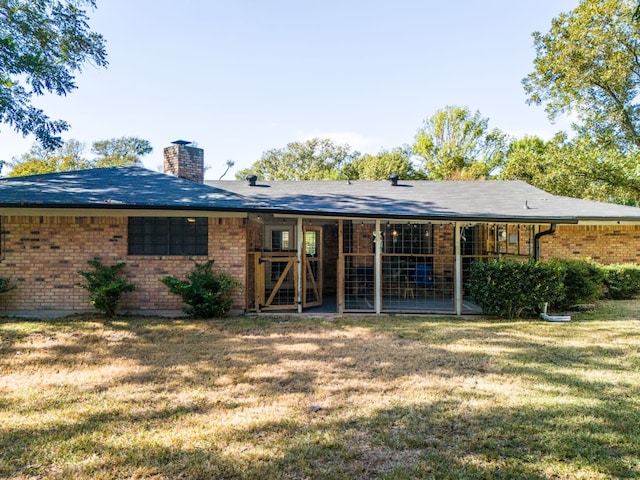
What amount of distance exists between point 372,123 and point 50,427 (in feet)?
97.5

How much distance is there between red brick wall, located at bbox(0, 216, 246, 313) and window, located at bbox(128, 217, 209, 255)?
0.13 meters

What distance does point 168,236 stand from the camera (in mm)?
8430

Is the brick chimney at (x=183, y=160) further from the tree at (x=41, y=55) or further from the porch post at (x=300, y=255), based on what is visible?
the porch post at (x=300, y=255)

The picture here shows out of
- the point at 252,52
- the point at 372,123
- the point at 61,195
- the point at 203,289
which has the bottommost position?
the point at 203,289

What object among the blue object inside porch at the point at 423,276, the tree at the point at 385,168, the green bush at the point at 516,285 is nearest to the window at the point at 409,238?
the blue object inside porch at the point at 423,276

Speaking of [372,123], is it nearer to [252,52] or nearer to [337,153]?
[337,153]

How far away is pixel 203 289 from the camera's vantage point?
7.81 metres

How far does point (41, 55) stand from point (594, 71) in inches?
813

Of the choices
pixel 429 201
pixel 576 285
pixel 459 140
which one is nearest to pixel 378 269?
pixel 429 201

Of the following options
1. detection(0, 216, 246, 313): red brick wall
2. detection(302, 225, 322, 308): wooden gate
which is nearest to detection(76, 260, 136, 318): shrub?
detection(0, 216, 246, 313): red brick wall

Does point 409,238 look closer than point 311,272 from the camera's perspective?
No

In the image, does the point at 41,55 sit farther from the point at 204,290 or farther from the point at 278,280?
the point at 278,280

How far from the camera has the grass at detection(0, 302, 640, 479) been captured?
8.81 ft

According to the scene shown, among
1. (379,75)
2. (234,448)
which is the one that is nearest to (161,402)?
(234,448)
